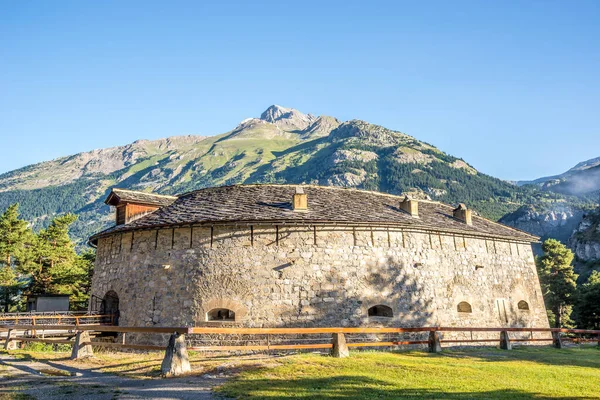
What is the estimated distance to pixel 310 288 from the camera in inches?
787

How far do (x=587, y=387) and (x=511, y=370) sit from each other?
2.32 m

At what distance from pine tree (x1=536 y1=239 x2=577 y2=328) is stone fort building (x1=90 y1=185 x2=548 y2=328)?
33.8 metres

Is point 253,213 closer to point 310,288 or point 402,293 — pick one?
point 310,288

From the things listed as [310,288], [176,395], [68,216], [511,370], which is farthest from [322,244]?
[68,216]

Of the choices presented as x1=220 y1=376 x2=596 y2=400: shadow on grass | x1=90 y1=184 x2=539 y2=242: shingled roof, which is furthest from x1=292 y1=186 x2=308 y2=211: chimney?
x1=220 y1=376 x2=596 y2=400: shadow on grass

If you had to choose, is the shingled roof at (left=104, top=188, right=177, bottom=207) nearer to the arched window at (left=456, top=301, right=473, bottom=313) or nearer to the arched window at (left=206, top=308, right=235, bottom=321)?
the arched window at (left=206, top=308, right=235, bottom=321)

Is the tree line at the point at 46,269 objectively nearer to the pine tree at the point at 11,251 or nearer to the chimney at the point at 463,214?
the pine tree at the point at 11,251

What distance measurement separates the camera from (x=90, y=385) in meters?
11.1

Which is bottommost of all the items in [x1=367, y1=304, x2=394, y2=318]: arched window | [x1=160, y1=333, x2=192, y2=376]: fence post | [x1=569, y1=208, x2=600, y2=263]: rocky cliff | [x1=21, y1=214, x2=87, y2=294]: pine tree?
[x1=160, y1=333, x2=192, y2=376]: fence post

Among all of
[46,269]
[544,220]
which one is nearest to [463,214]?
[46,269]

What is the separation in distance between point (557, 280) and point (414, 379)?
165 ft

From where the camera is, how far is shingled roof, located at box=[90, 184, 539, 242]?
68.2ft

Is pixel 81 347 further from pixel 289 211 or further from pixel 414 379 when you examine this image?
pixel 414 379

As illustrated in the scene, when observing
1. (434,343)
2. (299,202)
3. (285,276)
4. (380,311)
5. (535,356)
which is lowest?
(535,356)
